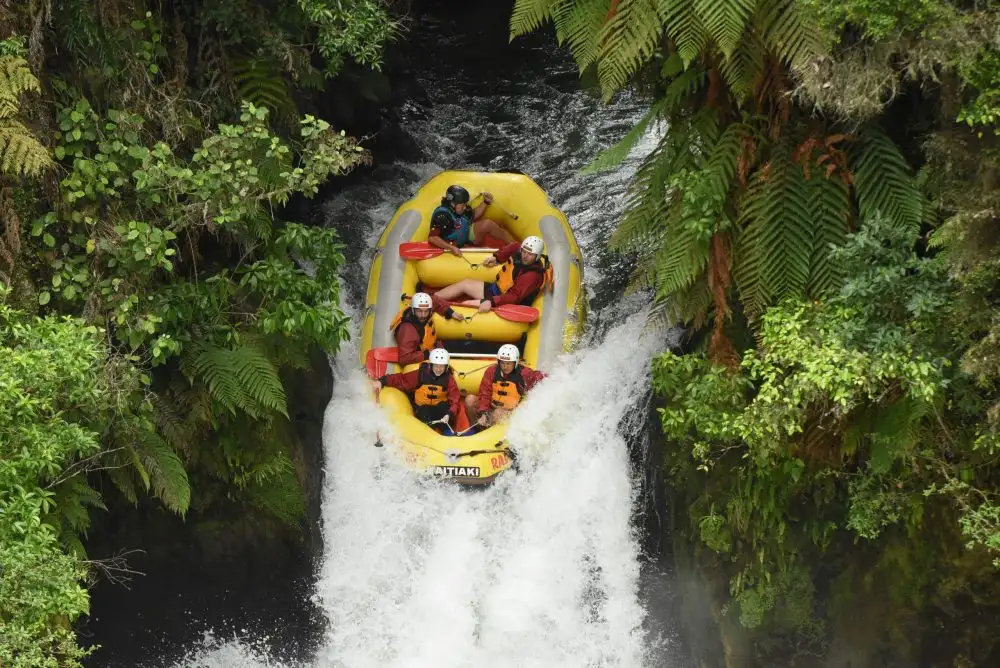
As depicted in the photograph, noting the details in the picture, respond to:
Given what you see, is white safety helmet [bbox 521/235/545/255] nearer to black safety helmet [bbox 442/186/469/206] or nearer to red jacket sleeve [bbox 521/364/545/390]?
black safety helmet [bbox 442/186/469/206]

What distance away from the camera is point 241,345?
8914 mm

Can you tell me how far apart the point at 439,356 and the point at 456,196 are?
2282mm

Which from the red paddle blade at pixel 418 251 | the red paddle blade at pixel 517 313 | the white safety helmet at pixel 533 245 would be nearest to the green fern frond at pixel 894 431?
the red paddle blade at pixel 517 313

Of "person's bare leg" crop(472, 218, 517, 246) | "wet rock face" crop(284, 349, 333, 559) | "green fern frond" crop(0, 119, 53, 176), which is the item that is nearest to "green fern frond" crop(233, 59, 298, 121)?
"green fern frond" crop(0, 119, 53, 176)

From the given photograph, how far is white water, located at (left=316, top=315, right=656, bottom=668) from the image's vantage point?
952 cm

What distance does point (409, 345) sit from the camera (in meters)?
10.6

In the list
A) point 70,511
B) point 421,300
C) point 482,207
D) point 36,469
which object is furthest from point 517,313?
point 36,469

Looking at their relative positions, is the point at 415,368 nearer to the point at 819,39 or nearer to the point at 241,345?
the point at 241,345

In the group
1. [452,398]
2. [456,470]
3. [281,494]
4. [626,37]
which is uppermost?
[626,37]

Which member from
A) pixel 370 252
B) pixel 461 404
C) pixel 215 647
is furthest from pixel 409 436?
pixel 370 252

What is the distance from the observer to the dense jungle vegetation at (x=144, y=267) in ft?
22.2

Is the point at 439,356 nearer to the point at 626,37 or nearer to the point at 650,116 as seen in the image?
the point at 650,116

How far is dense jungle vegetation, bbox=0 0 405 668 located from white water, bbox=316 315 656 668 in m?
0.74

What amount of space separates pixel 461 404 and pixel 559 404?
91cm
